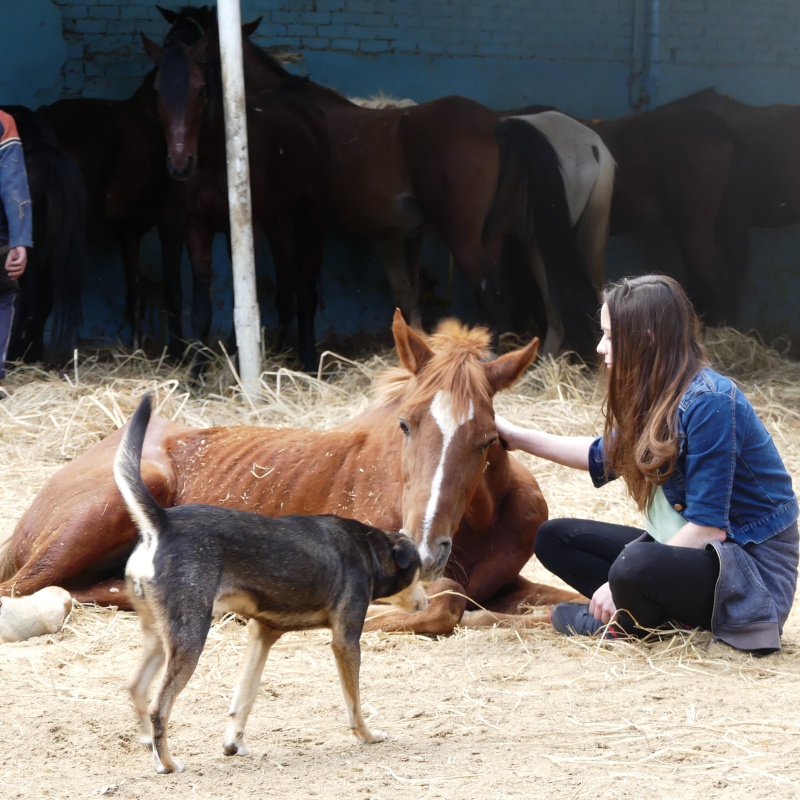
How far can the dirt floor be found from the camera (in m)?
2.33

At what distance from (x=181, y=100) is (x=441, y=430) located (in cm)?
521

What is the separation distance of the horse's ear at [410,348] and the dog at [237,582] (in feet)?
3.02

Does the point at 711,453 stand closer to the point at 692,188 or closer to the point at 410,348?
the point at 410,348

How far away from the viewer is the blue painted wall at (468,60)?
9.28 metres

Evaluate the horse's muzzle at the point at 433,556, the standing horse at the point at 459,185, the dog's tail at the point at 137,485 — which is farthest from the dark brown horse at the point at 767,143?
the dog's tail at the point at 137,485

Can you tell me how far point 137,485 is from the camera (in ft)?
7.84

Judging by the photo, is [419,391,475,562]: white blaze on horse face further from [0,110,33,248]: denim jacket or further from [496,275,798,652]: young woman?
[0,110,33,248]: denim jacket

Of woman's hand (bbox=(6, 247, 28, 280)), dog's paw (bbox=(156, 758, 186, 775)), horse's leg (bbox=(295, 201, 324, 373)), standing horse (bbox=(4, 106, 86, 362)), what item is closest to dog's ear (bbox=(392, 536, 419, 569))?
dog's paw (bbox=(156, 758, 186, 775))

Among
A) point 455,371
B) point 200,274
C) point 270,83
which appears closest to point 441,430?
point 455,371

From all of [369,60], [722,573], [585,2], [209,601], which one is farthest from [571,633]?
[585,2]

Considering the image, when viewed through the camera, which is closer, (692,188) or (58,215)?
(58,215)

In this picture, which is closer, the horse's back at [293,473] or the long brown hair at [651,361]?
the long brown hair at [651,361]

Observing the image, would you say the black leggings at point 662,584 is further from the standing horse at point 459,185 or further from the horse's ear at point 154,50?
the horse's ear at point 154,50

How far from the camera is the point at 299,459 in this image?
4.14 metres
